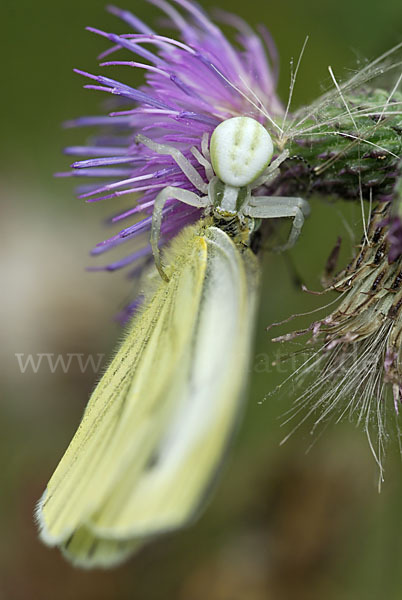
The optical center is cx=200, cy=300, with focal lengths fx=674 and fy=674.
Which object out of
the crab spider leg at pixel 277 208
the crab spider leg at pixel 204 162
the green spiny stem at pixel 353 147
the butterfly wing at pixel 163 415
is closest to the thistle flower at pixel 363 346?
the green spiny stem at pixel 353 147

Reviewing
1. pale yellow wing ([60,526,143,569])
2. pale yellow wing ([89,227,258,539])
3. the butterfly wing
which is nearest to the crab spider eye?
the butterfly wing

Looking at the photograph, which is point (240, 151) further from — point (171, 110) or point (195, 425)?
point (195, 425)

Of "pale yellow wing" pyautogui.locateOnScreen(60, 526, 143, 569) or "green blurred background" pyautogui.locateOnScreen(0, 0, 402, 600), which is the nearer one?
"pale yellow wing" pyautogui.locateOnScreen(60, 526, 143, 569)

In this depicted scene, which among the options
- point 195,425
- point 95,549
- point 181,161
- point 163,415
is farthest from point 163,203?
point 95,549

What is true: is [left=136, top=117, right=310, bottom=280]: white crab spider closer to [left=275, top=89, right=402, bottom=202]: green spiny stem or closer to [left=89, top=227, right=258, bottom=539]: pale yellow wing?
[left=275, top=89, right=402, bottom=202]: green spiny stem

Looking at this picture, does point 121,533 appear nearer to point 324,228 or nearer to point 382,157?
point 382,157

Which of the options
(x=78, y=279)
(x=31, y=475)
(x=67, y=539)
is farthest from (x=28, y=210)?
(x=67, y=539)

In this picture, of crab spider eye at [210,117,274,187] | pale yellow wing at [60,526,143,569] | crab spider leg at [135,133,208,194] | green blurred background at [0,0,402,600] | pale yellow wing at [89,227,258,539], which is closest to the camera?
pale yellow wing at [89,227,258,539]
